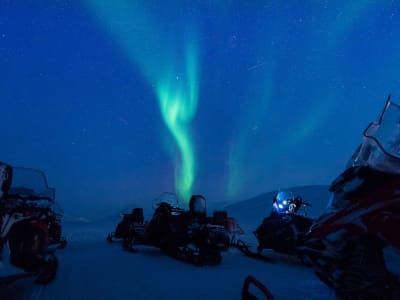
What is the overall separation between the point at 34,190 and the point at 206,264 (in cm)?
350

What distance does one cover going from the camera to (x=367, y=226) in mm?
2264

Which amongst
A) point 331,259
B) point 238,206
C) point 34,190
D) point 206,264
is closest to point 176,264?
point 206,264

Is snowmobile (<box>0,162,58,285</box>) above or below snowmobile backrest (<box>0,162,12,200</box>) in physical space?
below

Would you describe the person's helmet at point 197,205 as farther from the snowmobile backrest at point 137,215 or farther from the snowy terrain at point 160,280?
the snowmobile backrest at point 137,215

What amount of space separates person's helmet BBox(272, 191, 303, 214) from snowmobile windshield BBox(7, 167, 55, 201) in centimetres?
555

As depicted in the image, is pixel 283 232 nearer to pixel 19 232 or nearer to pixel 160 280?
pixel 160 280

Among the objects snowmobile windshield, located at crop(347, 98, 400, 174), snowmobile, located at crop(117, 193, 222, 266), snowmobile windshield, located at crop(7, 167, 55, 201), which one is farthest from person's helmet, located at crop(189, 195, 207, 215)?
snowmobile windshield, located at crop(347, 98, 400, 174)

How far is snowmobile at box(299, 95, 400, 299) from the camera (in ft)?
7.17

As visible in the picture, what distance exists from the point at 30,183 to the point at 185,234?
138 inches

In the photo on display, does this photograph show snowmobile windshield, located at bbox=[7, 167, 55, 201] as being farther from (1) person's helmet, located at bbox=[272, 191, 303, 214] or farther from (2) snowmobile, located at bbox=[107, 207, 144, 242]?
(2) snowmobile, located at bbox=[107, 207, 144, 242]

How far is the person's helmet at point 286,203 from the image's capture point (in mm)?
8062

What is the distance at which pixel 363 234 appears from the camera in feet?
7.75

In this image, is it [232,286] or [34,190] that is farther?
[34,190]

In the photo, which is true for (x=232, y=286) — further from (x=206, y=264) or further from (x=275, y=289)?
(x=206, y=264)
